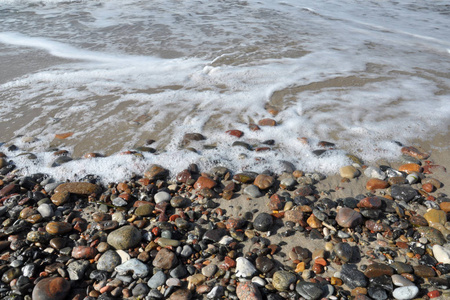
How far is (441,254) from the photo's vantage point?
6.74ft

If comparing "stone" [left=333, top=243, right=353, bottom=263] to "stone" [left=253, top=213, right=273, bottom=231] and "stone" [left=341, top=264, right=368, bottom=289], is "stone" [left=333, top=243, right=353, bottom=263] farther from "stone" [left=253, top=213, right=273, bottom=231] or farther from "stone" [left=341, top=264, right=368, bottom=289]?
"stone" [left=253, top=213, right=273, bottom=231]

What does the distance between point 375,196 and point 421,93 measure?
2.74m

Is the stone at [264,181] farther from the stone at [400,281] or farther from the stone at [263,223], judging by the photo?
the stone at [400,281]

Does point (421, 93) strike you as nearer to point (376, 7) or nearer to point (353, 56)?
point (353, 56)

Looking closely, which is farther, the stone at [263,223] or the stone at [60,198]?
the stone at [60,198]

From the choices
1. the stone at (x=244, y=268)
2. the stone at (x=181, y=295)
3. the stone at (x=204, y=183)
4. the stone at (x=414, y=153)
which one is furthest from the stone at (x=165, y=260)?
the stone at (x=414, y=153)

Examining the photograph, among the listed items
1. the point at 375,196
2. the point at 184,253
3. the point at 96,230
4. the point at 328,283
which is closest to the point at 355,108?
the point at 375,196

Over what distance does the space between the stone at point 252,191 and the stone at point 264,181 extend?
→ 42mm

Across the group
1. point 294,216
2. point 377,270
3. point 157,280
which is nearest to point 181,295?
point 157,280

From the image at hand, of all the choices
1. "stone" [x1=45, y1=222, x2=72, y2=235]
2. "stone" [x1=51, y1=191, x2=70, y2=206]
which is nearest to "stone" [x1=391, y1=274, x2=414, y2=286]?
"stone" [x1=45, y1=222, x2=72, y2=235]

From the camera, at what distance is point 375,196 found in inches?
103

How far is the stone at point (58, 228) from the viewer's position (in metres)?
2.31

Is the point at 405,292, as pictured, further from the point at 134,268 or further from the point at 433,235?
the point at 134,268

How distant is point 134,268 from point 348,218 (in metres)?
1.51
